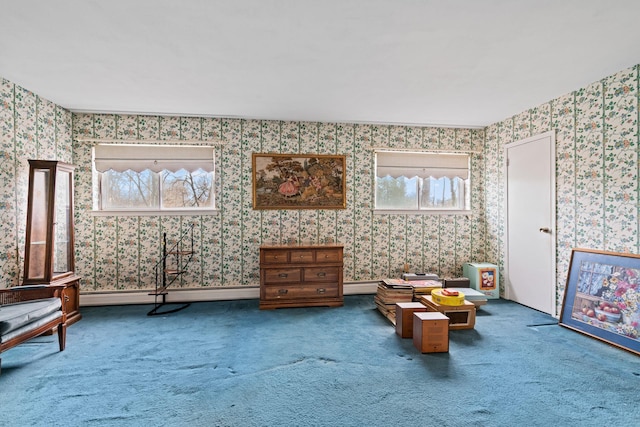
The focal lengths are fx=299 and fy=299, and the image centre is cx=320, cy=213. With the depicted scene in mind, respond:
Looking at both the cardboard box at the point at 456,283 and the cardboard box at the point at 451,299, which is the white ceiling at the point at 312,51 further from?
the cardboard box at the point at 456,283

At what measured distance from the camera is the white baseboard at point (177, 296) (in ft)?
13.8

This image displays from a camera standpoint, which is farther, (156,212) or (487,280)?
(487,280)

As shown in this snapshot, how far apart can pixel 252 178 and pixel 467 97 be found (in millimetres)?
3070

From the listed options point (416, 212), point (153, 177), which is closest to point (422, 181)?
point (416, 212)

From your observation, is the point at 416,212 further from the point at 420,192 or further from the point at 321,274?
the point at 321,274

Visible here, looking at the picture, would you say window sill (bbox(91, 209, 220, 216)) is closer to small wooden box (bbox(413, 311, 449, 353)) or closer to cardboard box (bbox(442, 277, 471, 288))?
small wooden box (bbox(413, 311, 449, 353))

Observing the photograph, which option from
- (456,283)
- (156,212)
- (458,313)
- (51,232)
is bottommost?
(458,313)

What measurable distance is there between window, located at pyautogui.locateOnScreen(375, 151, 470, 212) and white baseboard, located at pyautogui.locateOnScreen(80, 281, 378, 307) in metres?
1.63

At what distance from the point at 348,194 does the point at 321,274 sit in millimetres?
1354

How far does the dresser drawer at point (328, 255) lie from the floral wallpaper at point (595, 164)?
2.71 meters

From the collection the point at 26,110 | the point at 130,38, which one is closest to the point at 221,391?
the point at 130,38

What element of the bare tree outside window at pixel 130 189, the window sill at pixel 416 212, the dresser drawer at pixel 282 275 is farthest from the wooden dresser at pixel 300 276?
the bare tree outside window at pixel 130 189

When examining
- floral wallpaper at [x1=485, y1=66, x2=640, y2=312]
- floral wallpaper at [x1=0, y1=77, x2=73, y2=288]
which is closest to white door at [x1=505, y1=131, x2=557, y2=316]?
floral wallpaper at [x1=485, y1=66, x2=640, y2=312]

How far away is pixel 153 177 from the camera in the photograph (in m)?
4.39
